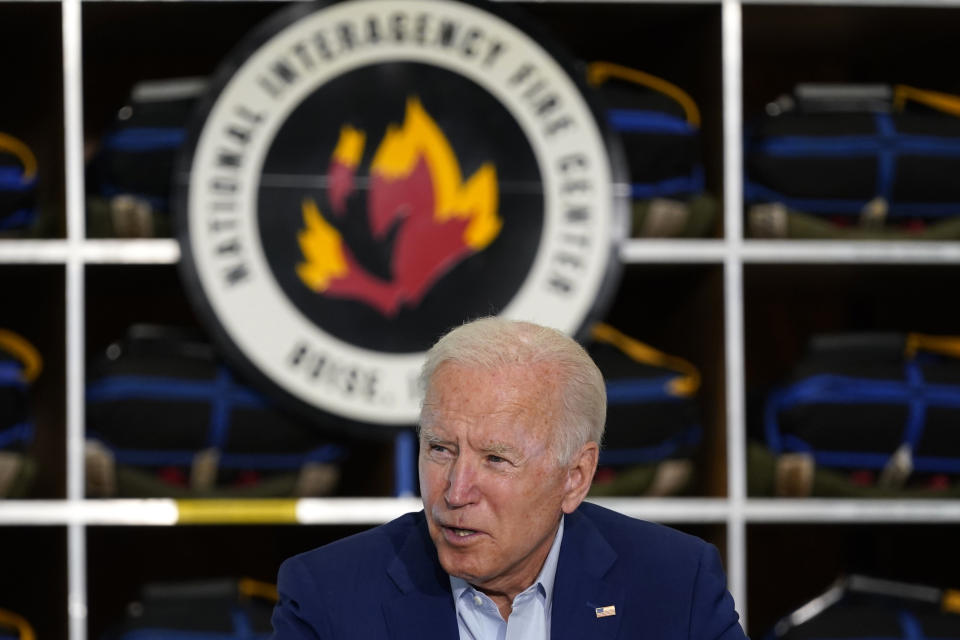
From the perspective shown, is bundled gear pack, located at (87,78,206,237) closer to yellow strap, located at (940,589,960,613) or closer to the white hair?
the white hair

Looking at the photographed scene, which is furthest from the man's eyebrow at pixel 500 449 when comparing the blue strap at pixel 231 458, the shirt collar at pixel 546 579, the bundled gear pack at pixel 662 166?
the bundled gear pack at pixel 662 166

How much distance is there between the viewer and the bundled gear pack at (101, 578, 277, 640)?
7.30 feet

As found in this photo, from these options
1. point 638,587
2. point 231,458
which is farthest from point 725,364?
point 638,587

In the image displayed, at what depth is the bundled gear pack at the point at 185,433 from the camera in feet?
7.39

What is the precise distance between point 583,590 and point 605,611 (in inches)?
1.2

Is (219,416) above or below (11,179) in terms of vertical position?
below

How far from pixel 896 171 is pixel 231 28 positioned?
3.64ft

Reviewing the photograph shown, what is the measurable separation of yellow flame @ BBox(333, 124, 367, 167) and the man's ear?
38.7 inches

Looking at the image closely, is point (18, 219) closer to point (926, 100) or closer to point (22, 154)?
point (22, 154)

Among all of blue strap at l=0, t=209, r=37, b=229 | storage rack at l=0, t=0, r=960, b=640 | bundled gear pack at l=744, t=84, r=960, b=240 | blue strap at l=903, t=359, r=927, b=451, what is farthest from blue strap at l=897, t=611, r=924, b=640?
blue strap at l=0, t=209, r=37, b=229

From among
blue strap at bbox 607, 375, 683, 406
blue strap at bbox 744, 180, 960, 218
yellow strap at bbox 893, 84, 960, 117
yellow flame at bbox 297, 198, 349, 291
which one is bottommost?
blue strap at bbox 607, 375, 683, 406

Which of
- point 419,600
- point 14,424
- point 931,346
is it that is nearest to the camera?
point 419,600

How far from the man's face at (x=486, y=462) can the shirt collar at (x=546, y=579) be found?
0.07 metres

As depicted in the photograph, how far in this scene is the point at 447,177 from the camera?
92.0 inches
